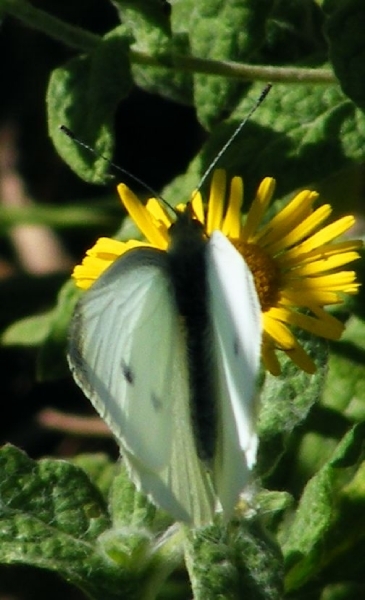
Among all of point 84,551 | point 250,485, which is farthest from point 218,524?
point 84,551

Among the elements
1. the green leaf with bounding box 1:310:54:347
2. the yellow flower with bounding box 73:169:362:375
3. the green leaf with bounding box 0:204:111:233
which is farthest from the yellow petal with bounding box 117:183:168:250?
the green leaf with bounding box 0:204:111:233

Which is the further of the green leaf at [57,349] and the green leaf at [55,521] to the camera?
the green leaf at [57,349]

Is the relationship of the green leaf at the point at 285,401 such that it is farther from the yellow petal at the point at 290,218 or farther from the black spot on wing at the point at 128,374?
the black spot on wing at the point at 128,374

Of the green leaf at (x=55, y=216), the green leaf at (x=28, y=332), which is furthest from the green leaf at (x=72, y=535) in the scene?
the green leaf at (x=55, y=216)

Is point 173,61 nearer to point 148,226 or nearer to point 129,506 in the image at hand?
point 148,226

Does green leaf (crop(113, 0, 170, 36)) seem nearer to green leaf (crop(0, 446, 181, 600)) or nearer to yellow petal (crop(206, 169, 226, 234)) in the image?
yellow petal (crop(206, 169, 226, 234))
